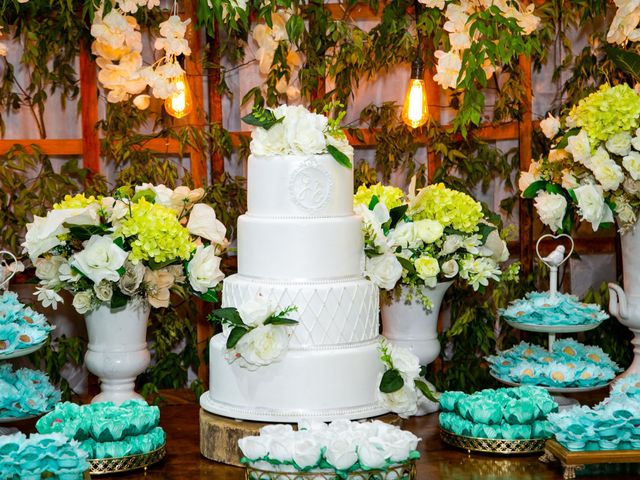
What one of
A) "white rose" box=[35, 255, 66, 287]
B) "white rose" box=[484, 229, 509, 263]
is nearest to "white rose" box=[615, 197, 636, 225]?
"white rose" box=[484, 229, 509, 263]

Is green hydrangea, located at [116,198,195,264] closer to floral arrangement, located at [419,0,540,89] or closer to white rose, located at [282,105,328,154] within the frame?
white rose, located at [282,105,328,154]

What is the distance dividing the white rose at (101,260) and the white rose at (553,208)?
1267 mm

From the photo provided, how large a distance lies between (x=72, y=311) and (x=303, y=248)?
2.10 metres

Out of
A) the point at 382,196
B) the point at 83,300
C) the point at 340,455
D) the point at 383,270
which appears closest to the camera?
the point at 340,455

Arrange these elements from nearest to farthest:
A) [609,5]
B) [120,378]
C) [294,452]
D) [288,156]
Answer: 1. [294,452]
2. [288,156]
3. [120,378]
4. [609,5]

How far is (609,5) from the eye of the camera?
16.1 ft

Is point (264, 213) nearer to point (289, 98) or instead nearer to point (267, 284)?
point (267, 284)

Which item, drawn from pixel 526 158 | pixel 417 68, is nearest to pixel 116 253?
pixel 417 68

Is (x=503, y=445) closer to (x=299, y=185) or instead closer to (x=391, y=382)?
(x=391, y=382)

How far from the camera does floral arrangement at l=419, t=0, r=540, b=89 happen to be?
4.25 metres

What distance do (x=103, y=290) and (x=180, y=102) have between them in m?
1.46

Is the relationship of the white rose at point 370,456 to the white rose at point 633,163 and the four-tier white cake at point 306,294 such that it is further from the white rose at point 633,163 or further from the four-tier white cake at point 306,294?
the white rose at point 633,163

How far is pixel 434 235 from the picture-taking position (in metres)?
3.31

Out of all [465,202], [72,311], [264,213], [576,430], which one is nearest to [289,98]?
[72,311]
